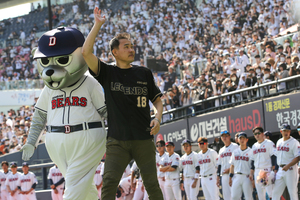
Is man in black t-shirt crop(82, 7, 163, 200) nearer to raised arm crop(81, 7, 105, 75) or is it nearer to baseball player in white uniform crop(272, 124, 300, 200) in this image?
raised arm crop(81, 7, 105, 75)

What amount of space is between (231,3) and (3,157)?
40.7 ft

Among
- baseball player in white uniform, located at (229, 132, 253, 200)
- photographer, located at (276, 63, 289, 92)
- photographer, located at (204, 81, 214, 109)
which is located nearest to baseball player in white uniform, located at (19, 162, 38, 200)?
photographer, located at (204, 81, 214, 109)

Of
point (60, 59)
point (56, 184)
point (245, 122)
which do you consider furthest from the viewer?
point (56, 184)

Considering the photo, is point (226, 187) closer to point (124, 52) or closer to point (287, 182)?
point (287, 182)

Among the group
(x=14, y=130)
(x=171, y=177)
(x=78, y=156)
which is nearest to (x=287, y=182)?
(x=171, y=177)

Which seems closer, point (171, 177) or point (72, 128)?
point (72, 128)

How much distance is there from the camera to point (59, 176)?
13.2m

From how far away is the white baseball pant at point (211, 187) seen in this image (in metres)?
10.5

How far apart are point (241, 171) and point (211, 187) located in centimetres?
97

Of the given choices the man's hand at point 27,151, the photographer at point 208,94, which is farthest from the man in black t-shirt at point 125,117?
the photographer at point 208,94

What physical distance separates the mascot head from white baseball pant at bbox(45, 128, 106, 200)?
56cm

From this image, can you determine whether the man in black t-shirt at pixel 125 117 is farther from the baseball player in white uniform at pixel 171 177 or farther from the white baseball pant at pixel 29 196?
the white baseball pant at pixel 29 196

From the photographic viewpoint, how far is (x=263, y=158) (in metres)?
9.45

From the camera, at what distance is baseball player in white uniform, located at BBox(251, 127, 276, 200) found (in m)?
9.36
